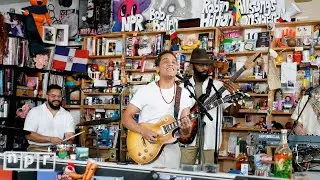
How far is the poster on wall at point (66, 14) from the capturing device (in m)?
6.85

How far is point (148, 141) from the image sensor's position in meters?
3.42

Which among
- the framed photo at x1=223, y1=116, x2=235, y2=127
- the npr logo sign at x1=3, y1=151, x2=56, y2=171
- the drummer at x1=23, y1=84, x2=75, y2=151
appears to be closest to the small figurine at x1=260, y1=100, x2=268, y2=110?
the framed photo at x1=223, y1=116, x2=235, y2=127

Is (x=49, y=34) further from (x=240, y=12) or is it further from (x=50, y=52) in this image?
(x=240, y=12)

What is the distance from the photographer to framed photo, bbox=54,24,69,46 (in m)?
6.59

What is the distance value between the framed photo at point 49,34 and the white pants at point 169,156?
3701 mm

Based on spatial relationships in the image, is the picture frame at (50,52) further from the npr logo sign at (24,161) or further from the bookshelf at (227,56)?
the npr logo sign at (24,161)

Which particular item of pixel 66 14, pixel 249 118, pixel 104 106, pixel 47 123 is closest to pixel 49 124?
pixel 47 123

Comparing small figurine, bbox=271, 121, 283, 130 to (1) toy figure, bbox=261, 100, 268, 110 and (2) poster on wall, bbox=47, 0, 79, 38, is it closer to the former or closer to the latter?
(1) toy figure, bbox=261, 100, 268, 110

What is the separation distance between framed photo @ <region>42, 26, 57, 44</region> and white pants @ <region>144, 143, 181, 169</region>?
3.70 m

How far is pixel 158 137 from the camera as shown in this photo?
333cm

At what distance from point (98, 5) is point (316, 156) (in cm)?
457

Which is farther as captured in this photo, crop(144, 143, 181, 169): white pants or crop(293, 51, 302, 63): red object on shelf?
crop(293, 51, 302, 63): red object on shelf

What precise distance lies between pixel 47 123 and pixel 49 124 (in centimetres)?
2

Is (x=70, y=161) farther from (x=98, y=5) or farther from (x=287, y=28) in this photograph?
(x=98, y=5)
